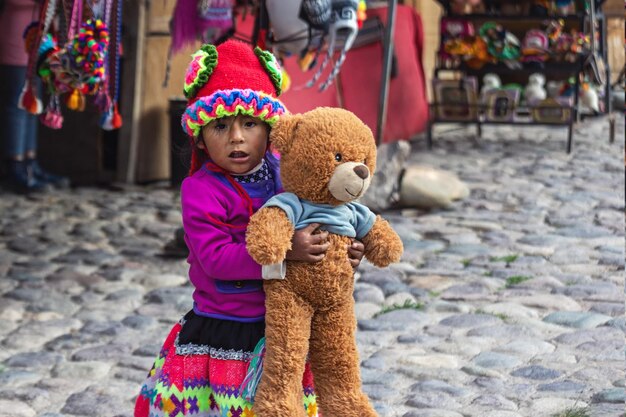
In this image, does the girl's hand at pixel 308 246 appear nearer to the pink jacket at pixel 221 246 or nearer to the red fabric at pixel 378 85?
the pink jacket at pixel 221 246

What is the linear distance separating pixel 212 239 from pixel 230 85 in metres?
0.41

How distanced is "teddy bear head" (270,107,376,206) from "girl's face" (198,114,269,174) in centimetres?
8

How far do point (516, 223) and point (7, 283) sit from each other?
11.2 ft

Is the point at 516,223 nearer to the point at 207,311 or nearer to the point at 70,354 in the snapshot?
the point at 70,354

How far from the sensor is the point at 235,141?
263 cm

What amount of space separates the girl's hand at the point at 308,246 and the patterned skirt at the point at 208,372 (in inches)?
10.0

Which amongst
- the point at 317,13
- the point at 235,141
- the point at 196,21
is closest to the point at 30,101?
the point at 196,21

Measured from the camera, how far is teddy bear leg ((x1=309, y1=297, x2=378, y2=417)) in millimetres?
2660

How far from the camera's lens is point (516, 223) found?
23.4 ft

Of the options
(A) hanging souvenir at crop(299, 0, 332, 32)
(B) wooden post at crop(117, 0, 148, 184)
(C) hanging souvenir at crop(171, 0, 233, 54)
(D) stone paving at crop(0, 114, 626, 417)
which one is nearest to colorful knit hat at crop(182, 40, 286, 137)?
(D) stone paving at crop(0, 114, 626, 417)

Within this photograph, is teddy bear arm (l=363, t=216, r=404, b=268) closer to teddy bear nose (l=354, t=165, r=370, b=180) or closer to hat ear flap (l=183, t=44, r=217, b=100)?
teddy bear nose (l=354, t=165, r=370, b=180)

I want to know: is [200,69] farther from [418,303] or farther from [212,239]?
[418,303]

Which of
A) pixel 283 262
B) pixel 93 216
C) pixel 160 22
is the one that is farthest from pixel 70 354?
pixel 160 22

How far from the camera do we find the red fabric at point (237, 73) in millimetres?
2695
